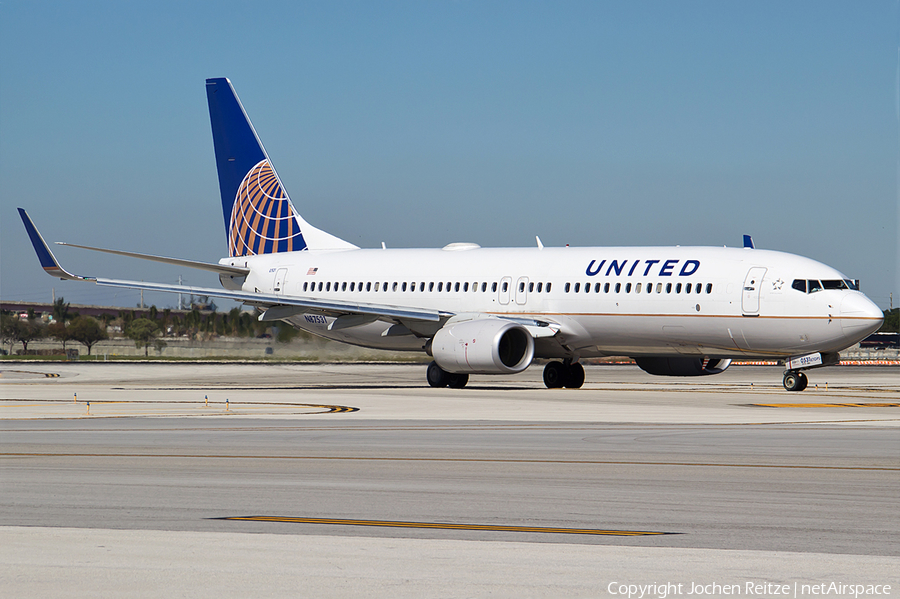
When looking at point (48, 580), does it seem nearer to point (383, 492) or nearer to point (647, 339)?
point (383, 492)

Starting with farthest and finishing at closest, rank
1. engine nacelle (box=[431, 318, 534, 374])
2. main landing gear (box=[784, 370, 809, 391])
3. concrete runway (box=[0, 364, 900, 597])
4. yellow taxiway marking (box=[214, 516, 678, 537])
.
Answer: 1. engine nacelle (box=[431, 318, 534, 374])
2. main landing gear (box=[784, 370, 809, 391])
3. yellow taxiway marking (box=[214, 516, 678, 537])
4. concrete runway (box=[0, 364, 900, 597])

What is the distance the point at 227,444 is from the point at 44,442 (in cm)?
284

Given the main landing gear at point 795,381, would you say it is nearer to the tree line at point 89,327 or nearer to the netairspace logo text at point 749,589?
the netairspace logo text at point 749,589

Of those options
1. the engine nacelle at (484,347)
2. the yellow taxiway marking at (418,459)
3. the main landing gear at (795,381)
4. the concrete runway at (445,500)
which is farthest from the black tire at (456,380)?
the yellow taxiway marking at (418,459)

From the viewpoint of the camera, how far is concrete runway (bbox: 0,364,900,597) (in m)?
7.46

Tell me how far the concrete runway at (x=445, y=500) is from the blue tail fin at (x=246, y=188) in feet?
63.0

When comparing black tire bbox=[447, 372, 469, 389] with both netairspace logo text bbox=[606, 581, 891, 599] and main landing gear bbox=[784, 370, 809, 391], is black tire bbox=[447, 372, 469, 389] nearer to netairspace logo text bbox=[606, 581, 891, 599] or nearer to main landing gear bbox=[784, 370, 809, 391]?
main landing gear bbox=[784, 370, 809, 391]

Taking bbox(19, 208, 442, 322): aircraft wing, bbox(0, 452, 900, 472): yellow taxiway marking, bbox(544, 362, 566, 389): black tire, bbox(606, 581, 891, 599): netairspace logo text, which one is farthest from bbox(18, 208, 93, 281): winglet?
bbox(606, 581, 891, 599): netairspace logo text

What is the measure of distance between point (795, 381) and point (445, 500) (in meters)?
22.2

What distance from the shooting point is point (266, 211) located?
4231 cm

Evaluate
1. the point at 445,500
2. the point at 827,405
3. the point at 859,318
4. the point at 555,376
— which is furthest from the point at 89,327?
the point at 445,500

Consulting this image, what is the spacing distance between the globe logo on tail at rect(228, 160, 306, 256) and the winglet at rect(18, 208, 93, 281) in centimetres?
958

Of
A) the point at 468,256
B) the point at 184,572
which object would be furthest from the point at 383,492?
the point at 468,256

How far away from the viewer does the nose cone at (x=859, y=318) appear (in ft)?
93.0
